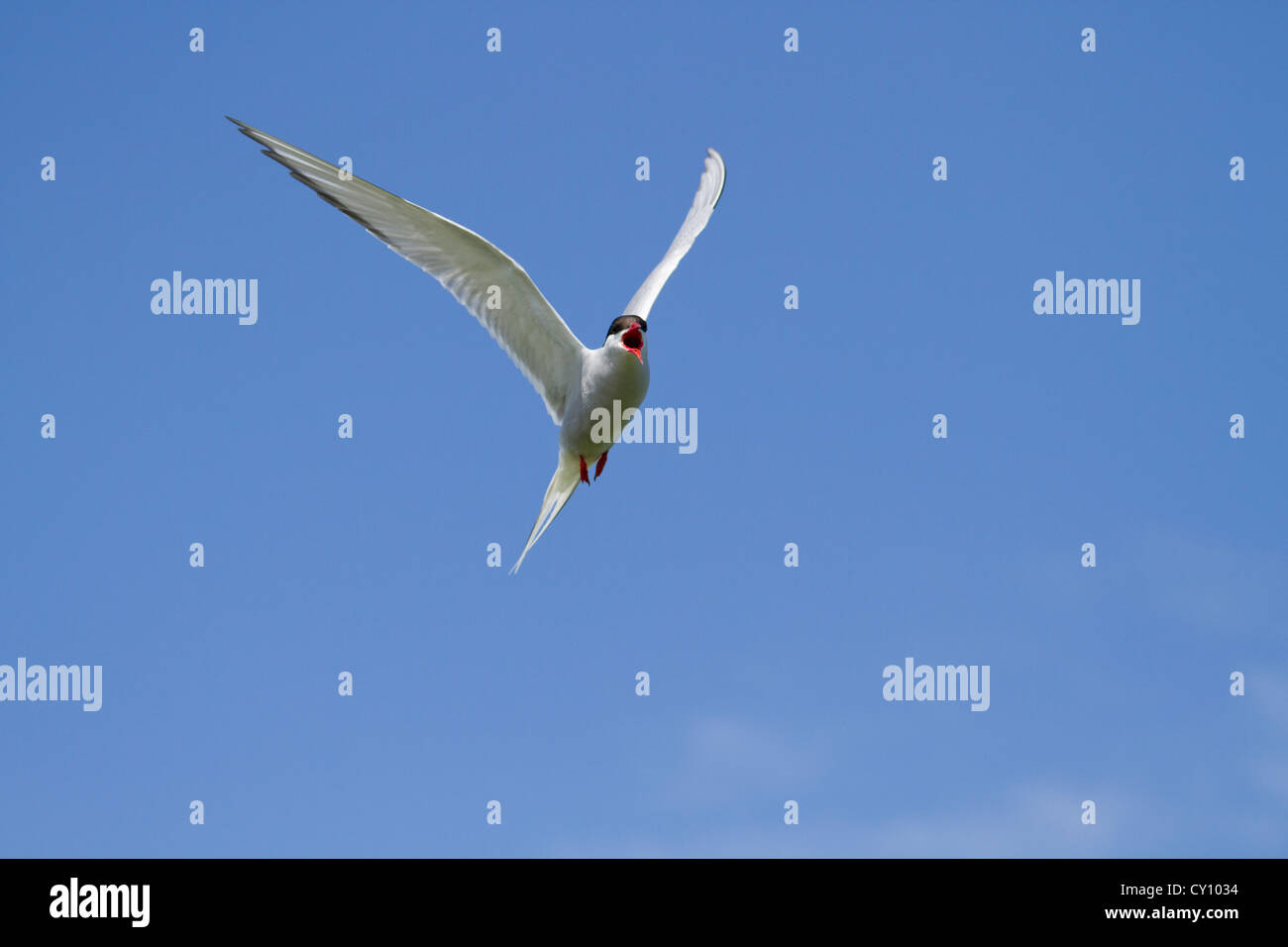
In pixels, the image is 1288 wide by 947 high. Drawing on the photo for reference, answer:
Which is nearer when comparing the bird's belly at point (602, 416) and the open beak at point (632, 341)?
the open beak at point (632, 341)

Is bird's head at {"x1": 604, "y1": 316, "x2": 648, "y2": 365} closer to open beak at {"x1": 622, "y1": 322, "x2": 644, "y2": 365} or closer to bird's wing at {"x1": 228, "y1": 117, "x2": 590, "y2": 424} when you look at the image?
open beak at {"x1": 622, "y1": 322, "x2": 644, "y2": 365}

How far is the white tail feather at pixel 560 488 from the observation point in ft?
39.5

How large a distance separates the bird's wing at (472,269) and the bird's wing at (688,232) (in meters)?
0.80

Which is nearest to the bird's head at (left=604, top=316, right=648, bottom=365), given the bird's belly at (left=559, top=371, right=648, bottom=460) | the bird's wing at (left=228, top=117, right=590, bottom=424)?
the bird's belly at (left=559, top=371, right=648, bottom=460)

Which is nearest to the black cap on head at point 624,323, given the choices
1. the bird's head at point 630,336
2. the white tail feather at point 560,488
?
the bird's head at point 630,336

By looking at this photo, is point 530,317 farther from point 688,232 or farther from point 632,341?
point 688,232

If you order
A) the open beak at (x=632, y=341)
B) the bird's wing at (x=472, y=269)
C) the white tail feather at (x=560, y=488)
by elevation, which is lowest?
the white tail feather at (x=560, y=488)

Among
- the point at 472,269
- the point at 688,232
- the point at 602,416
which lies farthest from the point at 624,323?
the point at 688,232

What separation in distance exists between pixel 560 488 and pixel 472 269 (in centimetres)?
227

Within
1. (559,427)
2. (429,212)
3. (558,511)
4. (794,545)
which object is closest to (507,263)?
(429,212)

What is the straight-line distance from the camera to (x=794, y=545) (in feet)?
50.2

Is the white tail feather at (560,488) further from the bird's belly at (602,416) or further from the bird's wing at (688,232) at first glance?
the bird's wing at (688,232)

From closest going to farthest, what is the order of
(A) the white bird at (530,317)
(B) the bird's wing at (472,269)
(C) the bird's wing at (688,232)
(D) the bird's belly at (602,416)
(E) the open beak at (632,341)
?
(B) the bird's wing at (472,269)
(A) the white bird at (530,317)
(E) the open beak at (632,341)
(D) the bird's belly at (602,416)
(C) the bird's wing at (688,232)

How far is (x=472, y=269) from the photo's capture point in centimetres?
1146
